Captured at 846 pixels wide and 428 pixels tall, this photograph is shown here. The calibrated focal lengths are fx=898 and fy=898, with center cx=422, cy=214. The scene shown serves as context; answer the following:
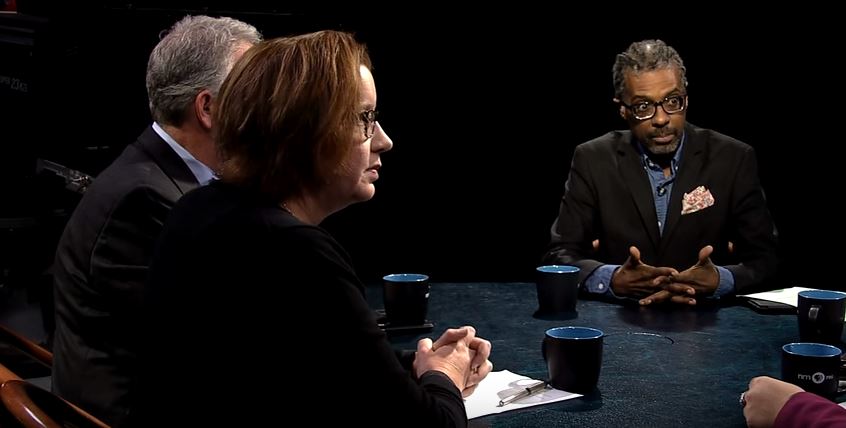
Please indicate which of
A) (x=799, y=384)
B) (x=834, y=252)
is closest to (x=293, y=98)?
(x=799, y=384)

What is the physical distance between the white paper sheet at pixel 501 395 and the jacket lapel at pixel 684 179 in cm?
158

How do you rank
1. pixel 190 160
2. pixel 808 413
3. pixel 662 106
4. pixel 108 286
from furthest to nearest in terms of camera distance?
1. pixel 662 106
2. pixel 190 160
3. pixel 108 286
4. pixel 808 413

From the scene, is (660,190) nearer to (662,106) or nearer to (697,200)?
(697,200)

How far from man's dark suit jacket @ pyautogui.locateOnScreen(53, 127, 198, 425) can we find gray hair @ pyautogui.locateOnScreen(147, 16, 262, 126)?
0.25m

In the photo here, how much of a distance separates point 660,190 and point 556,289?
45.9 inches

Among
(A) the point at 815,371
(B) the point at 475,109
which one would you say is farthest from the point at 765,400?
(B) the point at 475,109

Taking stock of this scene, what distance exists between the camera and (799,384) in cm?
155

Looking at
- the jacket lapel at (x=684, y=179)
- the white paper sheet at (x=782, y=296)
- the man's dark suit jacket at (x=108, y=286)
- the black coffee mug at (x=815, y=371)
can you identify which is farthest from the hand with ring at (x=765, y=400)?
the jacket lapel at (x=684, y=179)

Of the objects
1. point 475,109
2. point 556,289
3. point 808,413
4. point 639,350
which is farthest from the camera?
point 475,109

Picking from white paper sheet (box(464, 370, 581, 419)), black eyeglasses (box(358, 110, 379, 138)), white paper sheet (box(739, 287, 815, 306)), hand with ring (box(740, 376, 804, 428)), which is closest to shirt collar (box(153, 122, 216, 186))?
black eyeglasses (box(358, 110, 379, 138))

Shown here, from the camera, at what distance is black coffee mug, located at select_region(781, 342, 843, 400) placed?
5.05 ft

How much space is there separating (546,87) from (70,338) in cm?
306

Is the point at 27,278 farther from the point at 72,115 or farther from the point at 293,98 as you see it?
the point at 293,98

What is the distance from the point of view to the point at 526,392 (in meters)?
1.57
